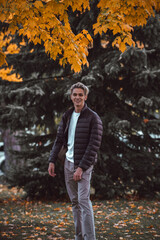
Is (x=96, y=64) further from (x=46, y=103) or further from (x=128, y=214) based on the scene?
Answer: (x=128, y=214)

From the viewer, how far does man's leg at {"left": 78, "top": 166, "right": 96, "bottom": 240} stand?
3891 millimetres

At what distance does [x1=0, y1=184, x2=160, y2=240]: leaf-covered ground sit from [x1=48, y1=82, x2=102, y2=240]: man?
105cm

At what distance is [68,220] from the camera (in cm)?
627

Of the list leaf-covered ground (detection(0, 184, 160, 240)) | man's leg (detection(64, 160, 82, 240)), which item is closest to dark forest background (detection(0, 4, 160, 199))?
leaf-covered ground (detection(0, 184, 160, 240))

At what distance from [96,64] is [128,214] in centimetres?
362

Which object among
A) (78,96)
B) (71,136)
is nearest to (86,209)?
(71,136)

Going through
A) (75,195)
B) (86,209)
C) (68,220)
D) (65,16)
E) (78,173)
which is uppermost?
(65,16)

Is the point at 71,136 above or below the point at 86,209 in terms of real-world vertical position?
above

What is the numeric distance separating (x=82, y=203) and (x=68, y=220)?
2528 mm

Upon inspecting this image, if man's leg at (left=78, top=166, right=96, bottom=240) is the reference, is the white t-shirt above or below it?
above

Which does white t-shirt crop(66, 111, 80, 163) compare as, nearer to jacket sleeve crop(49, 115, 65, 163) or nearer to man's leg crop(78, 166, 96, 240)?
jacket sleeve crop(49, 115, 65, 163)

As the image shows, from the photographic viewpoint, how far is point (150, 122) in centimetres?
852

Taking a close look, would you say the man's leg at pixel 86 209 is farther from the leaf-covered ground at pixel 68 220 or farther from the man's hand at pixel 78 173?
the leaf-covered ground at pixel 68 220

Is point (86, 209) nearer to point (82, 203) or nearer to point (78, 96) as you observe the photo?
point (82, 203)
